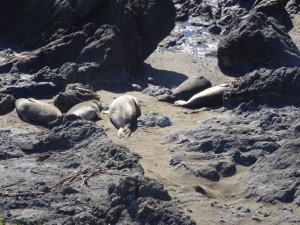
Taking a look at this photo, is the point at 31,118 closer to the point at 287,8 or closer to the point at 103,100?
the point at 103,100

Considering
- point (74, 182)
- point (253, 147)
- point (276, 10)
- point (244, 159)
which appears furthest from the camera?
point (276, 10)

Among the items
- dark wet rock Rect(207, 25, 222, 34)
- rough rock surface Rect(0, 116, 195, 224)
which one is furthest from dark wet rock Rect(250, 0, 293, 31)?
rough rock surface Rect(0, 116, 195, 224)

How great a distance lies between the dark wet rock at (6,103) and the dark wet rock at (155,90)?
2.28 meters

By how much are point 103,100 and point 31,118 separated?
1610 mm

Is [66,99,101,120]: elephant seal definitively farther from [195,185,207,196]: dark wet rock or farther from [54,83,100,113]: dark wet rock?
[195,185,207,196]: dark wet rock

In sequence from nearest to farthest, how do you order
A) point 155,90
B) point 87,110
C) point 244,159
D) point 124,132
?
point 244,159 → point 124,132 → point 87,110 → point 155,90

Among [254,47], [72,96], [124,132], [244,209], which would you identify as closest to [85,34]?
[72,96]

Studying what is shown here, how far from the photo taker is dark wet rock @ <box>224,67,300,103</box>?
12047 mm

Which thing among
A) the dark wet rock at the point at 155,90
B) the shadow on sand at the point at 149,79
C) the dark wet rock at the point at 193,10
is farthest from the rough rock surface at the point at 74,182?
the dark wet rock at the point at 193,10

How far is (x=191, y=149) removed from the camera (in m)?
11.0

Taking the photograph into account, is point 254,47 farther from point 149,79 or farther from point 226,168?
point 226,168

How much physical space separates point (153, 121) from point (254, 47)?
420 cm

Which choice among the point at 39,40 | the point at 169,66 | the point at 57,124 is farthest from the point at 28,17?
the point at 57,124

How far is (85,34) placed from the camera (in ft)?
51.6
